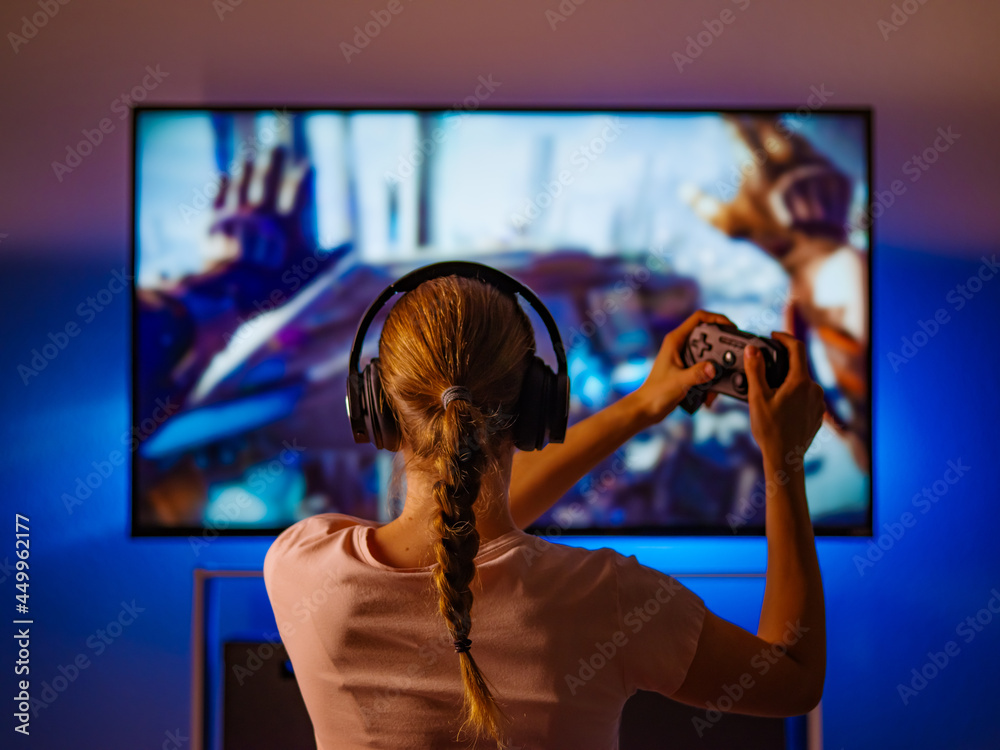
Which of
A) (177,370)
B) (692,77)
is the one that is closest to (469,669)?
(177,370)

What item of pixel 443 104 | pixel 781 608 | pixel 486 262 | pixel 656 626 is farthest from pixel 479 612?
pixel 443 104

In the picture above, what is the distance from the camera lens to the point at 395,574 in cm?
76

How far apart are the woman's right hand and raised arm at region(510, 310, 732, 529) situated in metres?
0.26

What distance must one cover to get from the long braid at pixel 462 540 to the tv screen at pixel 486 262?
121 cm

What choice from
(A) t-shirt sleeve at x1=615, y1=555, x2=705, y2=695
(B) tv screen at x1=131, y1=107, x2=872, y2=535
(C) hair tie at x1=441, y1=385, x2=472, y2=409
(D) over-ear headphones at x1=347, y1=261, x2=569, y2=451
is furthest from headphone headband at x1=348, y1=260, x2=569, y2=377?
(B) tv screen at x1=131, y1=107, x2=872, y2=535

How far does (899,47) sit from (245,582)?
2275mm

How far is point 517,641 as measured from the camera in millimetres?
755

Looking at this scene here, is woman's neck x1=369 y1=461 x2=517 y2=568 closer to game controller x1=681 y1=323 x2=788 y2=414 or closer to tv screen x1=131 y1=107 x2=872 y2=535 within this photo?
game controller x1=681 y1=323 x2=788 y2=414

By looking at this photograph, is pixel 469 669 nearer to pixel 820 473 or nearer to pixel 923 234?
pixel 820 473

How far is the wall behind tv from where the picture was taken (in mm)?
2094

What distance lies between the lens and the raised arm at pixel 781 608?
2.55 ft

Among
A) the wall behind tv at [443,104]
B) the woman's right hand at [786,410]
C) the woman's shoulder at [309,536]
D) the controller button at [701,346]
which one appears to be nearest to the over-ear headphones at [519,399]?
the woman's shoulder at [309,536]

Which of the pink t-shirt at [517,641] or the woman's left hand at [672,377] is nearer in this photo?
the pink t-shirt at [517,641]

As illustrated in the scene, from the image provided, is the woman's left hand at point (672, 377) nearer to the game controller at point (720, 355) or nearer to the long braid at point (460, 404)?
the game controller at point (720, 355)
